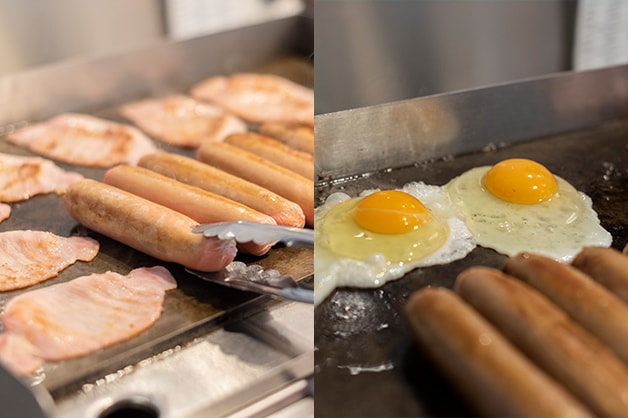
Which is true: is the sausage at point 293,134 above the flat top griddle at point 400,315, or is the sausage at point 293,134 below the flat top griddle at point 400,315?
above

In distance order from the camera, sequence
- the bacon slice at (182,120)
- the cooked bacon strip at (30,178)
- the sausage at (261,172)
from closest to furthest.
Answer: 1. the sausage at (261,172)
2. the cooked bacon strip at (30,178)
3. the bacon slice at (182,120)

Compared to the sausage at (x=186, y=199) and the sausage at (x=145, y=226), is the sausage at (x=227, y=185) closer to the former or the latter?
the sausage at (x=186, y=199)

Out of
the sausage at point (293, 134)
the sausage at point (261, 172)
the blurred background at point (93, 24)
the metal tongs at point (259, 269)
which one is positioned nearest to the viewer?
the metal tongs at point (259, 269)

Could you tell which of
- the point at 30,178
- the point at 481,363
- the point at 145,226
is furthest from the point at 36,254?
the point at 481,363

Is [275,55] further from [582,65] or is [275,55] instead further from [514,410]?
[514,410]

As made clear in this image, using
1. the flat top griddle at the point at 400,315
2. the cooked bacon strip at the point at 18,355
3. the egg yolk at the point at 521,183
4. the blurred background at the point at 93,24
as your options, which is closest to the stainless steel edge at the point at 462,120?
the flat top griddle at the point at 400,315

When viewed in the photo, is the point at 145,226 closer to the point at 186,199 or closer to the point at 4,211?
the point at 186,199
